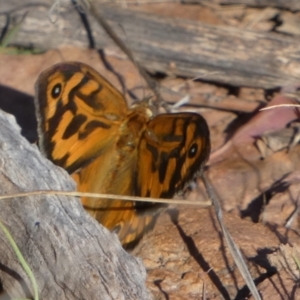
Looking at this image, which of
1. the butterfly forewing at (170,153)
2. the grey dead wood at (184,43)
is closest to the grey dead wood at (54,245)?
the butterfly forewing at (170,153)

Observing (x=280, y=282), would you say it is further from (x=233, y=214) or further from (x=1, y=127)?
(x=1, y=127)

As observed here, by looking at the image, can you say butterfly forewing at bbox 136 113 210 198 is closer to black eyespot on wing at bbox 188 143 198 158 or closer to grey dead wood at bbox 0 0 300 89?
black eyespot on wing at bbox 188 143 198 158

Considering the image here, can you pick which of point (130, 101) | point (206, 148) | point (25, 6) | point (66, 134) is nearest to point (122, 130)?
point (66, 134)

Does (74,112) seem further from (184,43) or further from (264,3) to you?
(264,3)

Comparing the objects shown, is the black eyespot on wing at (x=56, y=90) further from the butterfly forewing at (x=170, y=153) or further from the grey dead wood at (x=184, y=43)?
the grey dead wood at (x=184, y=43)

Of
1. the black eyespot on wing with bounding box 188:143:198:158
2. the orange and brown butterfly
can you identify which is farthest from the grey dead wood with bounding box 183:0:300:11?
the black eyespot on wing with bounding box 188:143:198:158

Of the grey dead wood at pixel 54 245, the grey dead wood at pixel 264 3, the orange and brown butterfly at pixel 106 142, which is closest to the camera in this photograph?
the grey dead wood at pixel 54 245

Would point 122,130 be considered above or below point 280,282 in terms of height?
above
